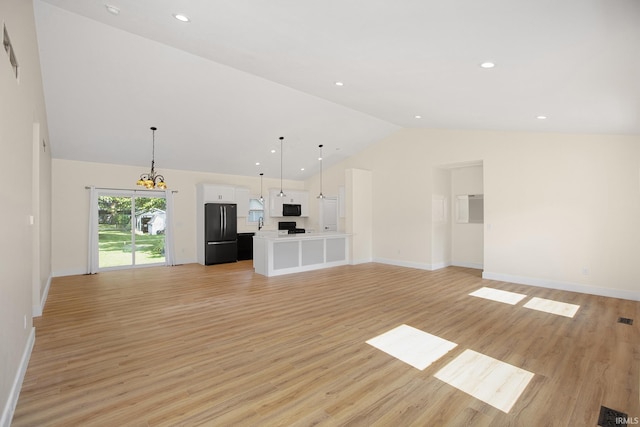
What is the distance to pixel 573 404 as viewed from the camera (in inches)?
88.6

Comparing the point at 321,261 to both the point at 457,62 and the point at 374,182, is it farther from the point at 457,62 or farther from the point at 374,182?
the point at 457,62

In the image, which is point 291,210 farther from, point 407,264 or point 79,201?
point 79,201

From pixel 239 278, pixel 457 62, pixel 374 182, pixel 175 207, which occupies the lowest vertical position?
pixel 239 278

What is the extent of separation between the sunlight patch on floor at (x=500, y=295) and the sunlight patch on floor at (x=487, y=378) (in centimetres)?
242

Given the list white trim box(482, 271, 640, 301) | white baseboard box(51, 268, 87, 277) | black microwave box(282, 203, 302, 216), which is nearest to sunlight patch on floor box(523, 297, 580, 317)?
white trim box(482, 271, 640, 301)

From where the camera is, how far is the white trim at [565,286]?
5043 millimetres

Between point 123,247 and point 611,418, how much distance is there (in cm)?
931

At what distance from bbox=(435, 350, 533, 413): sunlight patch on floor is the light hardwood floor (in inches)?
3.2

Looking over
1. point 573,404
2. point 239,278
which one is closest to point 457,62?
point 573,404

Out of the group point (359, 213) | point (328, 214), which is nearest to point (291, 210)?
point (328, 214)

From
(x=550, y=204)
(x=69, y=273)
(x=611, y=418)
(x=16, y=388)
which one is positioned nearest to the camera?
(x=611, y=418)

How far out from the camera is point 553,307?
4609mm

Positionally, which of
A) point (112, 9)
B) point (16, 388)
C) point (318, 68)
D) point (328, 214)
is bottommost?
point (16, 388)

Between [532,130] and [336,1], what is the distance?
16.9 ft
